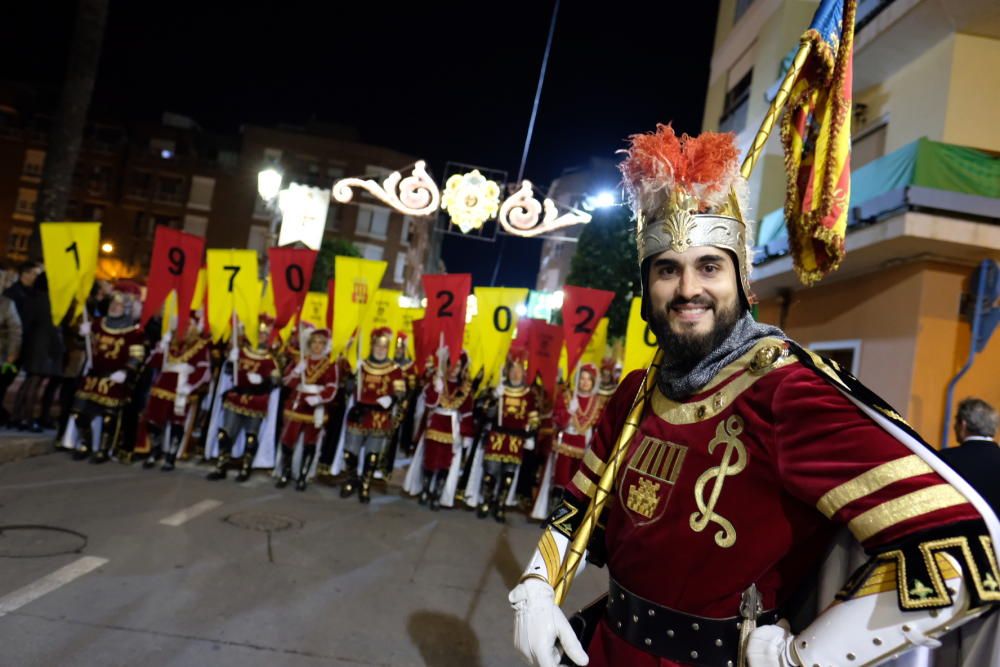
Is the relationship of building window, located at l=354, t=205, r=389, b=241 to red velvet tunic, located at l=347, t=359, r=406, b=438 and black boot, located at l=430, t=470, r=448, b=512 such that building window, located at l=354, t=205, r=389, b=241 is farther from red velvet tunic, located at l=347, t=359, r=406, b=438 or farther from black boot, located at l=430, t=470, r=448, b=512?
black boot, located at l=430, t=470, r=448, b=512

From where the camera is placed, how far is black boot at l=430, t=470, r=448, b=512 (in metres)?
8.67

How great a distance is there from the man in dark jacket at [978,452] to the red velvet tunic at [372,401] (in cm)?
640

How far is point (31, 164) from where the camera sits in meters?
45.3

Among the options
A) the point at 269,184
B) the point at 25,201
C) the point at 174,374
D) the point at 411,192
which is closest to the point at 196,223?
the point at 25,201

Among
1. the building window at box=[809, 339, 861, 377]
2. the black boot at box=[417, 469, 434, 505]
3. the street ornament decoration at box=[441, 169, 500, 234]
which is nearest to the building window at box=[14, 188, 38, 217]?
the street ornament decoration at box=[441, 169, 500, 234]

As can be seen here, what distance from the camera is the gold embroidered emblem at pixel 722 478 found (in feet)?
5.29

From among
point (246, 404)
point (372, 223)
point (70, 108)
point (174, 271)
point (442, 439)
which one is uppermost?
point (372, 223)

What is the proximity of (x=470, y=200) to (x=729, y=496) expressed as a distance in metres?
→ 9.37

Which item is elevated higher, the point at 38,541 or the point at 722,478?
the point at 722,478

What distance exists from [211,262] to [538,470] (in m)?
5.71

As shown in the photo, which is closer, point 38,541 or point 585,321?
point 38,541

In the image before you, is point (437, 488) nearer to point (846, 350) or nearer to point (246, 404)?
point (246, 404)

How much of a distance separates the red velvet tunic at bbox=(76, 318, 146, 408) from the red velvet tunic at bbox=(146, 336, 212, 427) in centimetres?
38

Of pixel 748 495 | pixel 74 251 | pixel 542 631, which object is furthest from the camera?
pixel 74 251
